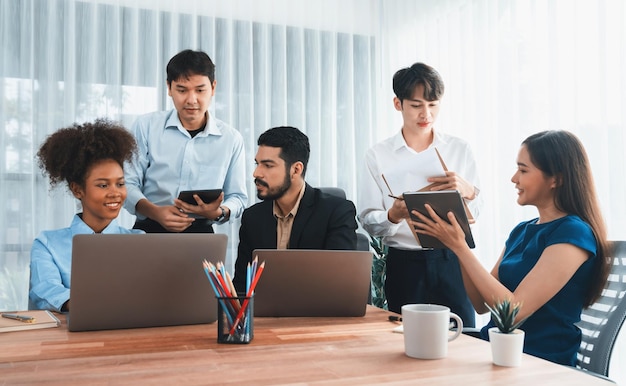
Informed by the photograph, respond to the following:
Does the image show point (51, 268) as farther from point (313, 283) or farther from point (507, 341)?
point (507, 341)

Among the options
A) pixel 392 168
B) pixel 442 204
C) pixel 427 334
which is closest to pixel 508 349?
pixel 427 334

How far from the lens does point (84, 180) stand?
1992mm

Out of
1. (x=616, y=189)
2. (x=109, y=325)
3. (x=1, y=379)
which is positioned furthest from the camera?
(x=616, y=189)

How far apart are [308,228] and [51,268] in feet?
3.00

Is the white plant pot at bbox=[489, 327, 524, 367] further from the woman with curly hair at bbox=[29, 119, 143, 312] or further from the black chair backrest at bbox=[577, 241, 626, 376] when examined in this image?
the woman with curly hair at bbox=[29, 119, 143, 312]

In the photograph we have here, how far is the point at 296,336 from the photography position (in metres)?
1.35

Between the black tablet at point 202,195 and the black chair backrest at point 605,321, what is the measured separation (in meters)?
1.28

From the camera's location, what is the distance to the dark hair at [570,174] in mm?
1728

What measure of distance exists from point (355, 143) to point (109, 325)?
114 inches

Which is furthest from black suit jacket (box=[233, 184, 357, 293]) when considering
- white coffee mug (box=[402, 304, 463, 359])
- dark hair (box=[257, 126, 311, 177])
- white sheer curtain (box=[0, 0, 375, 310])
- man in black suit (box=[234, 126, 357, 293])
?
white sheer curtain (box=[0, 0, 375, 310])

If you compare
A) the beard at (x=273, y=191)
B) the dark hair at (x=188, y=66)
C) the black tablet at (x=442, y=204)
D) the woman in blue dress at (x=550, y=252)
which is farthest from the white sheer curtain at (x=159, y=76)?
the woman in blue dress at (x=550, y=252)

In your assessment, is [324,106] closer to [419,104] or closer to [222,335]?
[419,104]

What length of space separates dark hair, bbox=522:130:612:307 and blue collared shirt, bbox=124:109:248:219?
132 centimetres

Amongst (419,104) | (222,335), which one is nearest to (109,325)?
(222,335)
